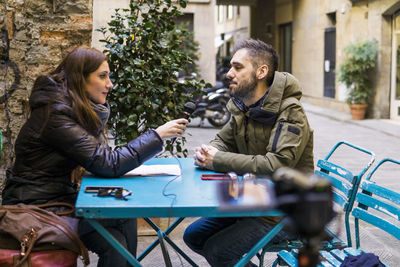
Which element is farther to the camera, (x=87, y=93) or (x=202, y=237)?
(x=202, y=237)

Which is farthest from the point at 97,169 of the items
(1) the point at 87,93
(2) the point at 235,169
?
(2) the point at 235,169

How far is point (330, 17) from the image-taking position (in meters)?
17.7

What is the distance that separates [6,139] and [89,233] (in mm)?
1634

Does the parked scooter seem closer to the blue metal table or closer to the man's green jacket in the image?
the man's green jacket

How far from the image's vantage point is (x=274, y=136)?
282 cm

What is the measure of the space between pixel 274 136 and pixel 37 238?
125 cm

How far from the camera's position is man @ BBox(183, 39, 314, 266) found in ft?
8.99

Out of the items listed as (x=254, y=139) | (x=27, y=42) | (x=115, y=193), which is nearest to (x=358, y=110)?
(x=27, y=42)

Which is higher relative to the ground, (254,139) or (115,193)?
(254,139)

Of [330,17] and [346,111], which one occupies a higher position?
[330,17]

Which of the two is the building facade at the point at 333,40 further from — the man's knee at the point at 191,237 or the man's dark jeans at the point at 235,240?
the man's dark jeans at the point at 235,240

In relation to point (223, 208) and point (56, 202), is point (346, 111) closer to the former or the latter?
point (56, 202)

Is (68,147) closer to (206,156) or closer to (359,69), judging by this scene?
(206,156)

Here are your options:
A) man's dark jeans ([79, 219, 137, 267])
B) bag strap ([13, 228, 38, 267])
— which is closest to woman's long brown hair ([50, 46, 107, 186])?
man's dark jeans ([79, 219, 137, 267])
